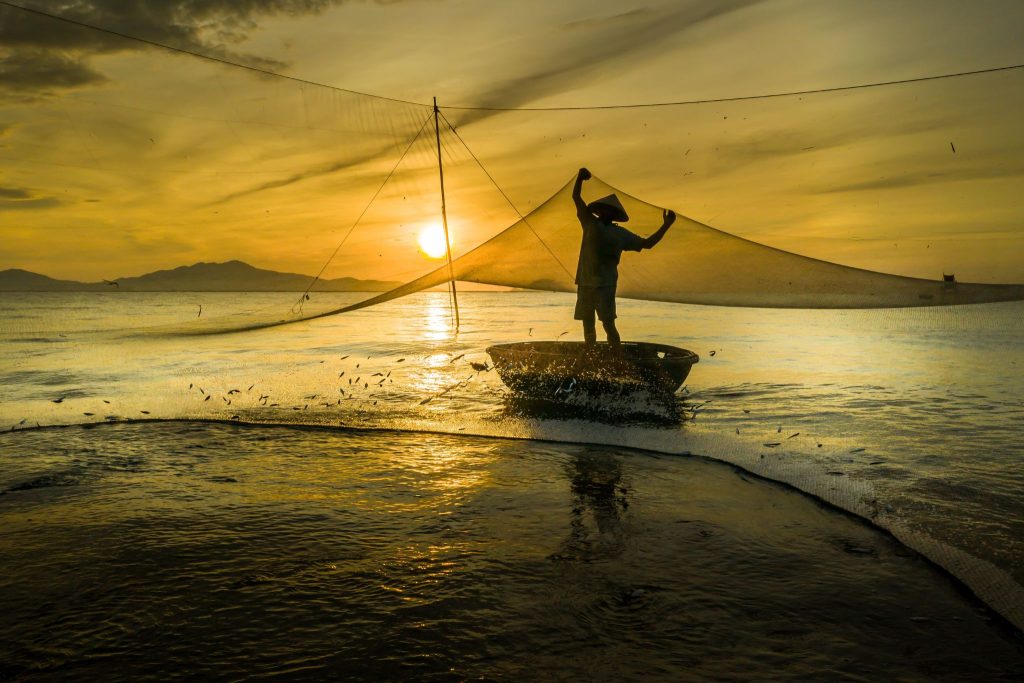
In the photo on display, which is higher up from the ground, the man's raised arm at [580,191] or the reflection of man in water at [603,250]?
the man's raised arm at [580,191]

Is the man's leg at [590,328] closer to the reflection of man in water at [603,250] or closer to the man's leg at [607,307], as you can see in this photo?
the reflection of man in water at [603,250]

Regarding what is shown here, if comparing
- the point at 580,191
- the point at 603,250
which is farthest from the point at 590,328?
the point at 580,191

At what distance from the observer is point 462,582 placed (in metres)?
3.65

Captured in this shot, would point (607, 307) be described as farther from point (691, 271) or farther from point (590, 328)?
point (691, 271)

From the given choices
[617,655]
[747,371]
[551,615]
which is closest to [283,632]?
[551,615]

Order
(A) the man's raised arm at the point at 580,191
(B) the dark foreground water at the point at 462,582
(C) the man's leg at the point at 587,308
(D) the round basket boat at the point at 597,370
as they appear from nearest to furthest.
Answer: (B) the dark foreground water at the point at 462,582 → (A) the man's raised arm at the point at 580,191 → (D) the round basket boat at the point at 597,370 → (C) the man's leg at the point at 587,308

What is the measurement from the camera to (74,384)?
45.0ft

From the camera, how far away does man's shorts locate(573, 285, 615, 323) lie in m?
9.18

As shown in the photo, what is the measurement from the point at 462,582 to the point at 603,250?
6130 mm

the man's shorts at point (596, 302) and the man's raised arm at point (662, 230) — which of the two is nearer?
the man's raised arm at point (662, 230)

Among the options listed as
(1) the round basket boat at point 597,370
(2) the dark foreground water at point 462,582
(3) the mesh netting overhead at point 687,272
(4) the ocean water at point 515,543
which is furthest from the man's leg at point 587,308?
(2) the dark foreground water at point 462,582

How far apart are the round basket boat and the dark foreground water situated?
116 inches

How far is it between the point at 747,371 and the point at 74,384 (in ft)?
47.1

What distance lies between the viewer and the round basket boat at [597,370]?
29.1 ft
